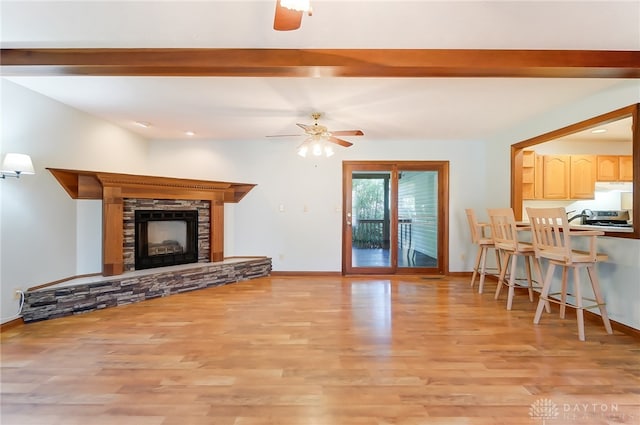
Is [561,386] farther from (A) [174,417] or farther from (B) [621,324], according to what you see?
(A) [174,417]

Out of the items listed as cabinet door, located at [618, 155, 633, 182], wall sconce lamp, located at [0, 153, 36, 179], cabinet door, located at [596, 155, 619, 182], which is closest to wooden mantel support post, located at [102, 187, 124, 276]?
wall sconce lamp, located at [0, 153, 36, 179]

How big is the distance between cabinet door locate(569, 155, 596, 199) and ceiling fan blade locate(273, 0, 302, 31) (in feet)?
17.0

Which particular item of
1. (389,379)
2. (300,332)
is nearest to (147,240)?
(300,332)

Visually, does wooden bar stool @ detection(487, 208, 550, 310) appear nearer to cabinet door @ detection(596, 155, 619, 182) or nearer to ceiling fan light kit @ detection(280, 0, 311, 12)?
cabinet door @ detection(596, 155, 619, 182)

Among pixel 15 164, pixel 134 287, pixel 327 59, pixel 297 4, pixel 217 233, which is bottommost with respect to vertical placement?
pixel 134 287

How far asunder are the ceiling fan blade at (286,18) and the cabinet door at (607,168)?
551 cm

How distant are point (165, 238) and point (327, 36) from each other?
372 centimetres

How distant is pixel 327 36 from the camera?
1.93 metres

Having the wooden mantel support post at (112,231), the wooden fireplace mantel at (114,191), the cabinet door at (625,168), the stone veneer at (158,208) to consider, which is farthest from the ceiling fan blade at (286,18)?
the cabinet door at (625,168)

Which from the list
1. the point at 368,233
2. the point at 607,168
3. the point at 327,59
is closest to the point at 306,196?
the point at 368,233

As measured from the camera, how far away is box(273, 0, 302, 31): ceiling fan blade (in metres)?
1.32

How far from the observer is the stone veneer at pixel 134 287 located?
2.85 metres

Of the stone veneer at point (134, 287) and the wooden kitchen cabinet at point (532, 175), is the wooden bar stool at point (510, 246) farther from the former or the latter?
the stone veneer at point (134, 287)

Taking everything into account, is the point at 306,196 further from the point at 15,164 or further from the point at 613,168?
the point at 613,168
